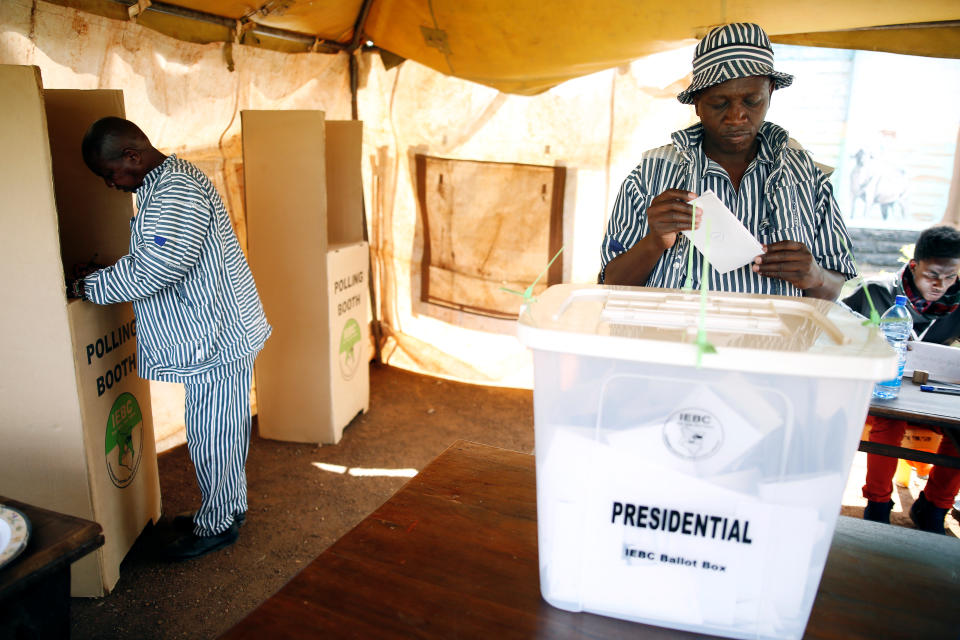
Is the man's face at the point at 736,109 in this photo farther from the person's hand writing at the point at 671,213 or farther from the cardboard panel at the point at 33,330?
the cardboard panel at the point at 33,330

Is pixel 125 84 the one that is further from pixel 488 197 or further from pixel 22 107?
pixel 488 197

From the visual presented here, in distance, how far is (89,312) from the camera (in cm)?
203

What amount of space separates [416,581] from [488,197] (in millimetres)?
3519

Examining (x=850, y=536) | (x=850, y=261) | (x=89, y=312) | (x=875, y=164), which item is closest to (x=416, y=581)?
(x=850, y=536)

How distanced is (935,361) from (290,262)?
3.13 m

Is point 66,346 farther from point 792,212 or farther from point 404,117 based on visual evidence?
point 404,117

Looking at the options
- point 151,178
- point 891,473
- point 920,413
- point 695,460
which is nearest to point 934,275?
point 891,473

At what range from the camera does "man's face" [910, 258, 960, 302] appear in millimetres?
2811

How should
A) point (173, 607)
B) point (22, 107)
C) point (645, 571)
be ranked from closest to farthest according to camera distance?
point (645, 571)
point (22, 107)
point (173, 607)

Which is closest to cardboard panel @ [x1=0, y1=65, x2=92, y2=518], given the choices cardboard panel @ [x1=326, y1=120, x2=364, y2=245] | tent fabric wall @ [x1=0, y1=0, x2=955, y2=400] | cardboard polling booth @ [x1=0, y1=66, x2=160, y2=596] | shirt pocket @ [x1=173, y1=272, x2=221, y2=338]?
cardboard polling booth @ [x1=0, y1=66, x2=160, y2=596]

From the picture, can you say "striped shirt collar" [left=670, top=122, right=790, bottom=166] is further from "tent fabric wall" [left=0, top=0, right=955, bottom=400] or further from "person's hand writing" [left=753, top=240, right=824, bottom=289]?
"tent fabric wall" [left=0, top=0, right=955, bottom=400]

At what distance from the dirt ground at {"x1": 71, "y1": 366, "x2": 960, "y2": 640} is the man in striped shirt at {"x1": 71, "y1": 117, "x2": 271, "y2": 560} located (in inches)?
6.3

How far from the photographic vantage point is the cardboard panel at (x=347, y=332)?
3482mm

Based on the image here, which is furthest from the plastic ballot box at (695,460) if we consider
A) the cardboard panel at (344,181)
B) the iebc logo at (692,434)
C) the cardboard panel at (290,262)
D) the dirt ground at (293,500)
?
the cardboard panel at (344,181)
